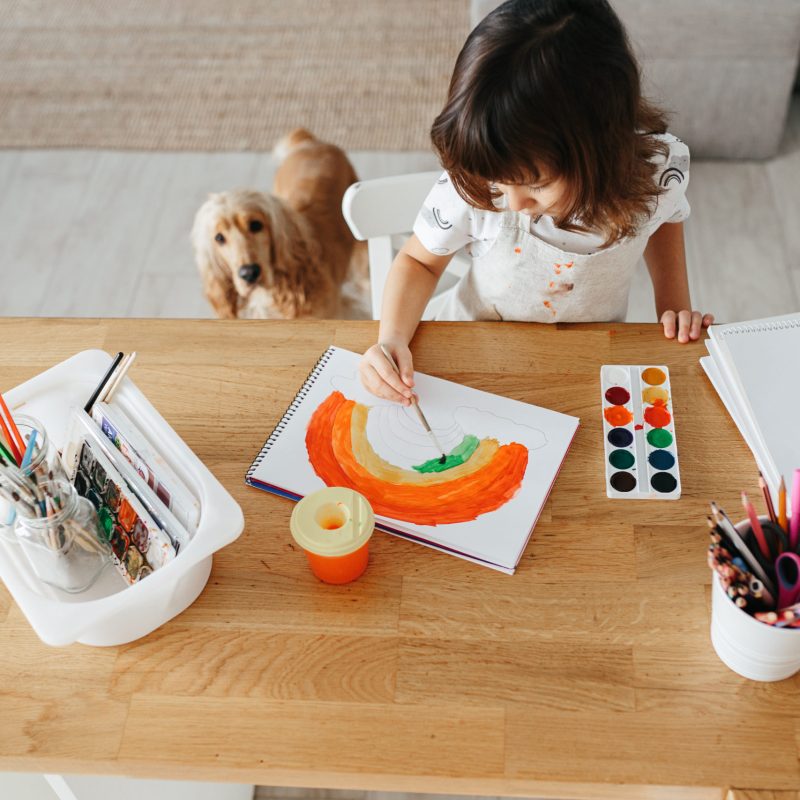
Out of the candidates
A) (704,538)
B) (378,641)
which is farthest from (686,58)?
(378,641)

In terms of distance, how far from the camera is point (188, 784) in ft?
4.05

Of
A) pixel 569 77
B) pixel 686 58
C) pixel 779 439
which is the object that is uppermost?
pixel 569 77

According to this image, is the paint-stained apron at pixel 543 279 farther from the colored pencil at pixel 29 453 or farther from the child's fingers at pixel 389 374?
the colored pencil at pixel 29 453

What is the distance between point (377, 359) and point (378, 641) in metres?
0.32

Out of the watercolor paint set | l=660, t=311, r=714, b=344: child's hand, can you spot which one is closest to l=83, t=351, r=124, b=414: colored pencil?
the watercolor paint set

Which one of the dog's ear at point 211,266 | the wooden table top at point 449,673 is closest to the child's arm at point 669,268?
the wooden table top at point 449,673

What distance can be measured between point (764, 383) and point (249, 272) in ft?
3.67

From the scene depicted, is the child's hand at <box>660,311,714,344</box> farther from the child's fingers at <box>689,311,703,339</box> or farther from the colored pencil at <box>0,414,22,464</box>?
the colored pencil at <box>0,414,22,464</box>

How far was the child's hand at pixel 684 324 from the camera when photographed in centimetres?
102

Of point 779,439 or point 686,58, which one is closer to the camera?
point 779,439

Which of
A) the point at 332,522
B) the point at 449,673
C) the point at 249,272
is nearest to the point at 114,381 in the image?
the point at 332,522

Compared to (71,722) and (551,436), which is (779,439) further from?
(71,722)

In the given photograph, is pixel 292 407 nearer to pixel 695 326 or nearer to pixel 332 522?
pixel 332 522

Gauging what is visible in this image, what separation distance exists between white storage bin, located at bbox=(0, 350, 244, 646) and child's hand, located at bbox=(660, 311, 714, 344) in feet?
1.77
